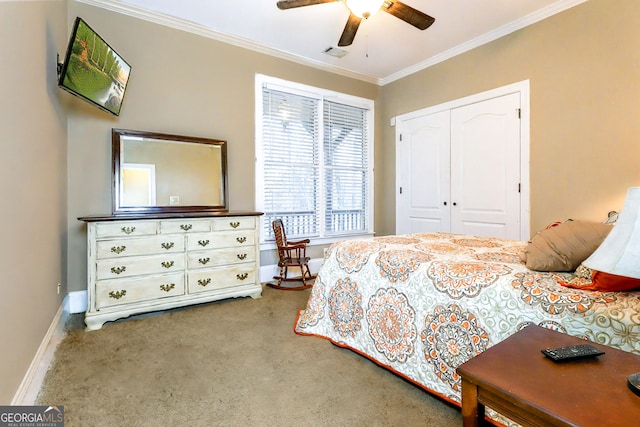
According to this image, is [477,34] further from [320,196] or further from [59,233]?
[59,233]

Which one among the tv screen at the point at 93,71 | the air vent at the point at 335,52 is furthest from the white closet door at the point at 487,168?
the tv screen at the point at 93,71

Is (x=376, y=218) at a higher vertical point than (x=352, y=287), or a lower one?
higher

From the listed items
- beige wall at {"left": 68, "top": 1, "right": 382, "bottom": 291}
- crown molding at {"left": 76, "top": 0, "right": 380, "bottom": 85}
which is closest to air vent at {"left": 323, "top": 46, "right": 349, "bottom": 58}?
crown molding at {"left": 76, "top": 0, "right": 380, "bottom": 85}

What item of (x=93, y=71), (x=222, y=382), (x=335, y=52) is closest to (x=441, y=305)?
(x=222, y=382)

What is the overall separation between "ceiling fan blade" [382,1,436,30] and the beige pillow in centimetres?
196

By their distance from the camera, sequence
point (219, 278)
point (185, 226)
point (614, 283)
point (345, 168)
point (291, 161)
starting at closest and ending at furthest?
point (614, 283), point (185, 226), point (219, 278), point (291, 161), point (345, 168)

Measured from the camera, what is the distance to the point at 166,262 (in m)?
2.79

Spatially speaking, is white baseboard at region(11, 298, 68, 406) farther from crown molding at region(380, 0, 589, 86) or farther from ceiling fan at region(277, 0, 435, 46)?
crown molding at region(380, 0, 589, 86)

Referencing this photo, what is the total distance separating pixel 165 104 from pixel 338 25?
2.05 meters

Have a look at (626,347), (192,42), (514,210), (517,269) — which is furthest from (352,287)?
(192,42)

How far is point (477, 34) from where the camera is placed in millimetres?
3549

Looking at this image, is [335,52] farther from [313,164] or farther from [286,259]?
[286,259]

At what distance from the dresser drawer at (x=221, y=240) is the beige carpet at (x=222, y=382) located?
2.42 feet

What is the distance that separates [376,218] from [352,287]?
2932 mm
